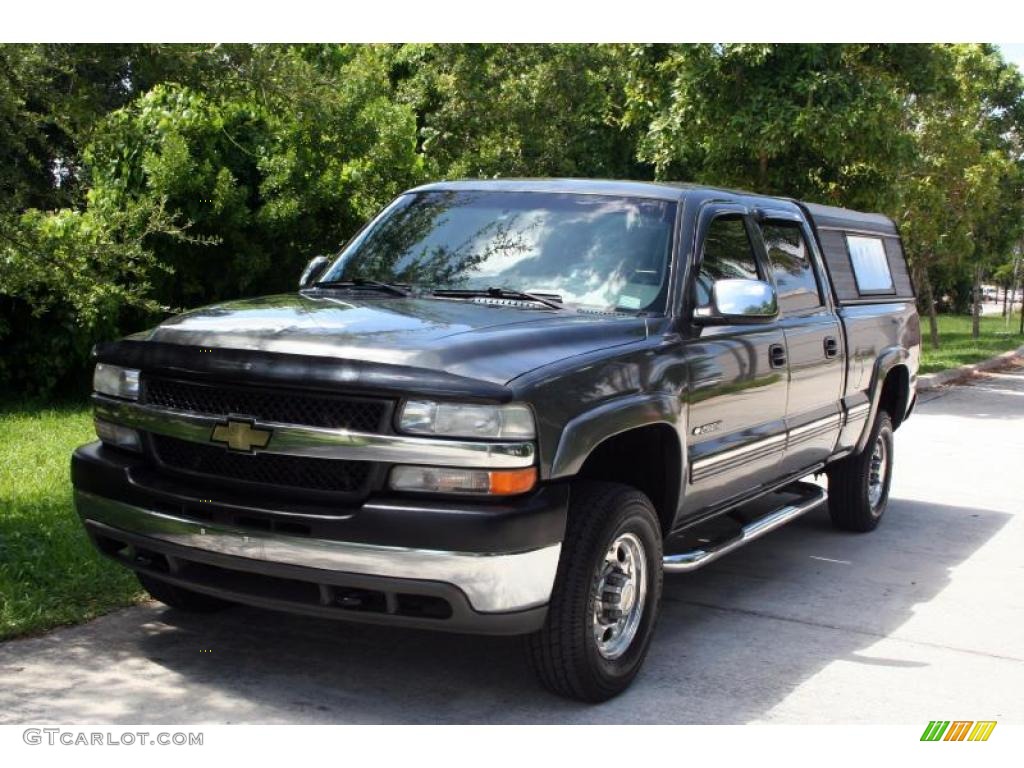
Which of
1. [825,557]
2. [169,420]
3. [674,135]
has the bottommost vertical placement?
A: [825,557]

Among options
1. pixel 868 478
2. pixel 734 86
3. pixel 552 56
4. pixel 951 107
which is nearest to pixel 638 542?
pixel 868 478

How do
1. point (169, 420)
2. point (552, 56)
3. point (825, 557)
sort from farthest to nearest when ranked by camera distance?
1. point (552, 56)
2. point (825, 557)
3. point (169, 420)

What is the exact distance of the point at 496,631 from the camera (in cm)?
416

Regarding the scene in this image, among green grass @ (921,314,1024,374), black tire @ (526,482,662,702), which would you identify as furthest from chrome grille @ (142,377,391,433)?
green grass @ (921,314,1024,374)

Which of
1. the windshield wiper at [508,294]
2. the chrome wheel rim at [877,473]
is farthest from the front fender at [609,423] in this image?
the chrome wheel rim at [877,473]

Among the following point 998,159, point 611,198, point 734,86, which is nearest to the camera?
point 611,198

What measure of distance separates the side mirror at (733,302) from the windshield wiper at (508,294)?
23.9 inches

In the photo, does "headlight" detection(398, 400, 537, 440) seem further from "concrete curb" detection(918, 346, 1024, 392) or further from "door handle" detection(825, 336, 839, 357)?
"concrete curb" detection(918, 346, 1024, 392)

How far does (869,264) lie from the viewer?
7.84 m

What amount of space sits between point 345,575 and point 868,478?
465 centimetres

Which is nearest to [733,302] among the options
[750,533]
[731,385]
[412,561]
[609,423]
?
[731,385]

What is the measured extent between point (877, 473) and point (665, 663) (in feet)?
11.2

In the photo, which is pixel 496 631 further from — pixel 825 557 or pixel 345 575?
pixel 825 557

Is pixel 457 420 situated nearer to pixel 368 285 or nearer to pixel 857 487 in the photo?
pixel 368 285
